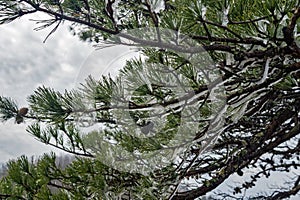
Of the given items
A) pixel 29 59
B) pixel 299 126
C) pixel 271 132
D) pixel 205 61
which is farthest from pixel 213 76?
pixel 29 59

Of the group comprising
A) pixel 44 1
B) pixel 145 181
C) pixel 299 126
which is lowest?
pixel 145 181

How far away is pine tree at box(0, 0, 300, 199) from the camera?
0.79 meters

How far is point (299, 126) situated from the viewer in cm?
149

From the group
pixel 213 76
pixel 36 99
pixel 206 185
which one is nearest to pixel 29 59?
pixel 36 99

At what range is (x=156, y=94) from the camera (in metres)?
0.96

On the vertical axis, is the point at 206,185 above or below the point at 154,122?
below

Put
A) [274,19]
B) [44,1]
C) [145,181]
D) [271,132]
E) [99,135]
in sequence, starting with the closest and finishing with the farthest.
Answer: [274,19] < [44,1] < [145,181] < [99,135] < [271,132]

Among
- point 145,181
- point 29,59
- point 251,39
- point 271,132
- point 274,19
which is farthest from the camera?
point 29,59

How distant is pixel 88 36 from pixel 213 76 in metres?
0.83

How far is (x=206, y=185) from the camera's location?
4.77 feet

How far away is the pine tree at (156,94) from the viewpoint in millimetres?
787

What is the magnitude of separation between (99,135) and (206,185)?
0.52m

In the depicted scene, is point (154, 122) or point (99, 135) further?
point (99, 135)

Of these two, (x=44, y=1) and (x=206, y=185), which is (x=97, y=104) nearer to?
(x=44, y=1)
